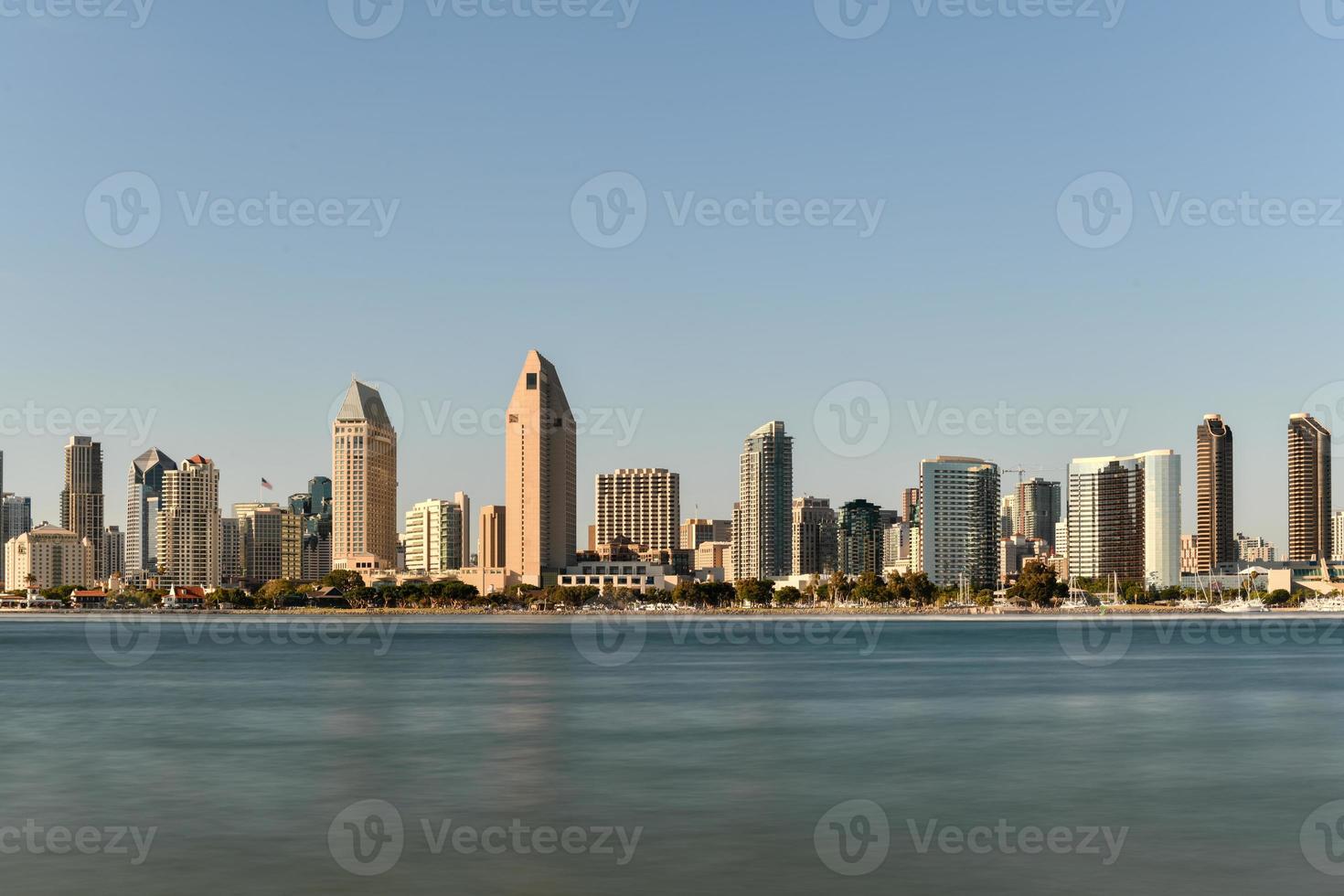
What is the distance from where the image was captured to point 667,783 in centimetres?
5331

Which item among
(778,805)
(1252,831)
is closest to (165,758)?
(778,805)

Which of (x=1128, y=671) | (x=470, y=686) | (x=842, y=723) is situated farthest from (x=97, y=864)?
(x=1128, y=671)

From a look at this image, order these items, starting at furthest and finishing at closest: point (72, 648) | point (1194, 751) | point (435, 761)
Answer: point (72, 648)
point (1194, 751)
point (435, 761)

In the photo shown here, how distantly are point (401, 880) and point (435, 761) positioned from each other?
23917 millimetres

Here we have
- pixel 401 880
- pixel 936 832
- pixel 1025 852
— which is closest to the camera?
pixel 401 880

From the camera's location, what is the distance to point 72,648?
191875mm

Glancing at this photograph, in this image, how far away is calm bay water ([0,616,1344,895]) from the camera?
3678 centimetres

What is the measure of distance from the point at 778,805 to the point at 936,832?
6.27m

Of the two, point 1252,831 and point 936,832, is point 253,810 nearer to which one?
point 936,832

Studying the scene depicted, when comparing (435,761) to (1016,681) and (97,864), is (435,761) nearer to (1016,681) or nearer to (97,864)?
(97,864)

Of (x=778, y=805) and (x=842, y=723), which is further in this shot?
(x=842, y=723)

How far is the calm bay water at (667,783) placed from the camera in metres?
36.8

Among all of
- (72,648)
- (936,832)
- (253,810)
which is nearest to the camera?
(936,832)

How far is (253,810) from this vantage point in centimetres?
4616
